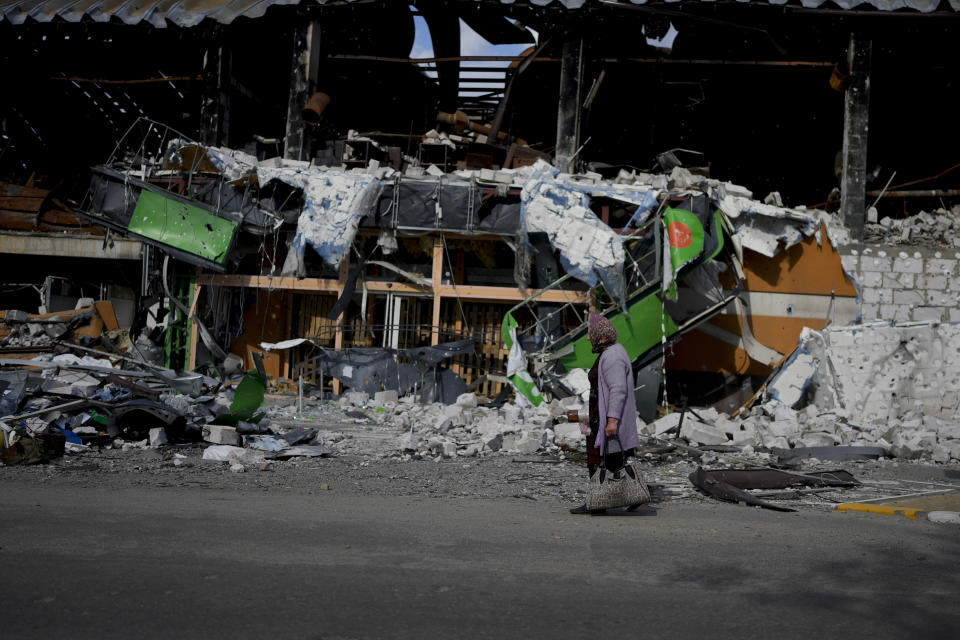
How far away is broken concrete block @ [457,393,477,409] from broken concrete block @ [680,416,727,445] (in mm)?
3412

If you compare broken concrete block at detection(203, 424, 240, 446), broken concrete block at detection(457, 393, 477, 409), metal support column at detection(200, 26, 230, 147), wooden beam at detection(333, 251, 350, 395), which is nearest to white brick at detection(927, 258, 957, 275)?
broken concrete block at detection(457, 393, 477, 409)

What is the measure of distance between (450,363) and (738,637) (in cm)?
1070

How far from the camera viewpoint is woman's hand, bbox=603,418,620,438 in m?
5.46

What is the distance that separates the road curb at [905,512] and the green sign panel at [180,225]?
11035 millimetres

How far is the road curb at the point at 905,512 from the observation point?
5.71 metres

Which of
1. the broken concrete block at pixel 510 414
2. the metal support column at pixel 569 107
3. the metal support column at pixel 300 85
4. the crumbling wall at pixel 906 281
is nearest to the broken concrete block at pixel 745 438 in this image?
the broken concrete block at pixel 510 414

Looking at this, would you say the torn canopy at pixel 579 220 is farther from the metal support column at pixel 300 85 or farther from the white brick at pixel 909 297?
the metal support column at pixel 300 85

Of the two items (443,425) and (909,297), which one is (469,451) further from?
(909,297)

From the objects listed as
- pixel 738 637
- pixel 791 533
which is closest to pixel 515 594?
pixel 738 637

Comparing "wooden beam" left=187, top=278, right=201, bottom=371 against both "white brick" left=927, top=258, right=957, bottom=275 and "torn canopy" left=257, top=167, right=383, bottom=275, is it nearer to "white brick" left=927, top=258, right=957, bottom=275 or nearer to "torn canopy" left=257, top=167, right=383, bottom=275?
"torn canopy" left=257, top=167, right=383, bottom=275

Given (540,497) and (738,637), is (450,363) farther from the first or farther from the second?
(738,637)

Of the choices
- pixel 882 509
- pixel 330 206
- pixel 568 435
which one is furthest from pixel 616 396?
pixel 330 206

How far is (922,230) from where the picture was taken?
1429 cm

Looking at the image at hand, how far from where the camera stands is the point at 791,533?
16.5ft
